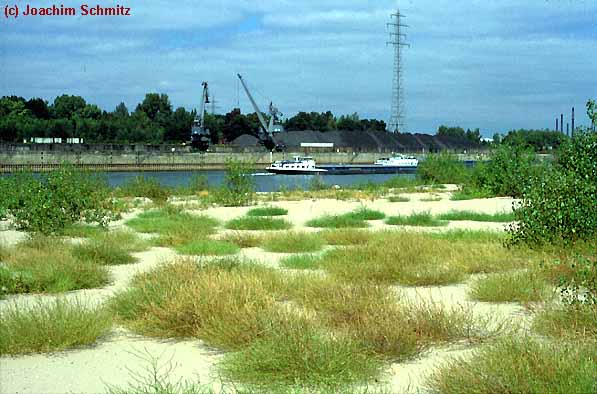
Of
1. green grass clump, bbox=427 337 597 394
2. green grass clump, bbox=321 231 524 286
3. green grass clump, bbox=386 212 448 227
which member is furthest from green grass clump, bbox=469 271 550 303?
green grass clump, bbox=386 212 448 227

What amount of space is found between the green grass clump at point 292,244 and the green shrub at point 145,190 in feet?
51.3

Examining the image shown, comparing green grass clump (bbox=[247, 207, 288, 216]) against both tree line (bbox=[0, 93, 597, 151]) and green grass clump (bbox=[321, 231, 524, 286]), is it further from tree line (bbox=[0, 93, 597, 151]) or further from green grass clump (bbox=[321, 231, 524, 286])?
tree line (bbox=[0, 93, 597, 151])

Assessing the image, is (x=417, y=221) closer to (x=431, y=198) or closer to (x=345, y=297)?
(x=345, y=297)

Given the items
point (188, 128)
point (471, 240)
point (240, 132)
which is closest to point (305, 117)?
point (240, 132)

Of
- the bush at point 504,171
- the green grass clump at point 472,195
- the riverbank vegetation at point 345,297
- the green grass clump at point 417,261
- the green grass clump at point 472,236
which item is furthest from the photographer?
the bush at point 504,171

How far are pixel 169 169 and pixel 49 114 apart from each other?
106ft

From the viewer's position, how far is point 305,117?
14925 centimetres

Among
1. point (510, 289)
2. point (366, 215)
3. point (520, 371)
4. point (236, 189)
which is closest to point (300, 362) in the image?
point (520, 371)

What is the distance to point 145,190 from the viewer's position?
3167 cm

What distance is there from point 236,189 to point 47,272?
61.3 feet

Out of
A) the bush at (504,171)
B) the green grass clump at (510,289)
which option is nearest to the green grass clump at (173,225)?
the green grass clump at (510,289)

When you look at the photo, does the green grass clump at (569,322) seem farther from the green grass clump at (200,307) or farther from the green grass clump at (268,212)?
the green grass clump at (268,212)

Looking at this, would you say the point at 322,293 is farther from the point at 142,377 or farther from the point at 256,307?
the point at 142,377

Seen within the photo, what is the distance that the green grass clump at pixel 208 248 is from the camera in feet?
45.9
